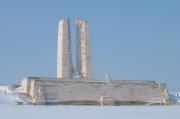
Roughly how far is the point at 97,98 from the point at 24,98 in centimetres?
730

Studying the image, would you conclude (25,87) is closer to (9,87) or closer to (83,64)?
(9,87)

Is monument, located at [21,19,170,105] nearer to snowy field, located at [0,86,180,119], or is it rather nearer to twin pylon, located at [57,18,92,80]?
→ twin pylon, located at [57,18,92,80]

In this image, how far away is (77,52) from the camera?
176ft

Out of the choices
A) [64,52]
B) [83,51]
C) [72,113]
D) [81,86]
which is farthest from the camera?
[83,51]

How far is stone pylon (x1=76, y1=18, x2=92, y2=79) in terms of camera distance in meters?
52.9

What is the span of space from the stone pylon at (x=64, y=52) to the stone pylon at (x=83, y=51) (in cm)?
108

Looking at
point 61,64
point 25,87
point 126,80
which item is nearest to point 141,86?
point 126,80

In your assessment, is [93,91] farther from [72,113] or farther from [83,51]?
[72,113]

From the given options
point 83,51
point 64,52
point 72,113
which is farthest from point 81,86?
point 72,113

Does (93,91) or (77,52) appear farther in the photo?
(77,52)

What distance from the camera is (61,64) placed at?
171ft

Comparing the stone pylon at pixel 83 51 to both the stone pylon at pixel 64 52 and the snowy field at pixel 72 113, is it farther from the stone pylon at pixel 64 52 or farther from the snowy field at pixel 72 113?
the snowy field at pixel 72 113

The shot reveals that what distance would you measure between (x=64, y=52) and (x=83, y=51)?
217 cm

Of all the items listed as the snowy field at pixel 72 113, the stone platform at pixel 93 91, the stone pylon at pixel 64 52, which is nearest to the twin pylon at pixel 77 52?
the stone pylon at pixel 64 52
